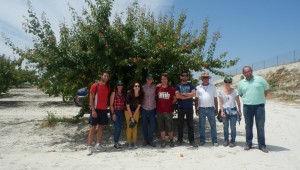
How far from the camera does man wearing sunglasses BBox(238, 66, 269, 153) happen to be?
719 centimetres

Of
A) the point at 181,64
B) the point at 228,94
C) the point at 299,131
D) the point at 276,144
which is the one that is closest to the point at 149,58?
the point at 181,64

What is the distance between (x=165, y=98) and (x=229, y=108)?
161 centimetres

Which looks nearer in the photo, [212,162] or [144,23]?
[212,162]

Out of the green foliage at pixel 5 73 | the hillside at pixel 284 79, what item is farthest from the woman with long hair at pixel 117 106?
the hillside at pixel 284 79

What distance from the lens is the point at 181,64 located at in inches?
349

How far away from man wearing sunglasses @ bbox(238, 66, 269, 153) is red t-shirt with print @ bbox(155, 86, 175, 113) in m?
1.76

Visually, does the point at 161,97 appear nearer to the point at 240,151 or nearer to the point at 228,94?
the point at 228,94

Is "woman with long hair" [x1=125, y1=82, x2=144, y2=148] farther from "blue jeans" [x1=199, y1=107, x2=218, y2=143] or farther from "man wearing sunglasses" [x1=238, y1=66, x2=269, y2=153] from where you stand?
"man wearing sunglasses" [x1=238, y1=66, x2=269, y2=153]

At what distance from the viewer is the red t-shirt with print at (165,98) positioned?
26.0 feet

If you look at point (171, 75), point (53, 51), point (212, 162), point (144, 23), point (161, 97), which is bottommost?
point (212, 162)

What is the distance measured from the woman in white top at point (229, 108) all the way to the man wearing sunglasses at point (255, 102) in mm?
407

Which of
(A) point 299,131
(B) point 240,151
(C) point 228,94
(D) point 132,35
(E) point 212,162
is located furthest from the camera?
(A) point 299,131

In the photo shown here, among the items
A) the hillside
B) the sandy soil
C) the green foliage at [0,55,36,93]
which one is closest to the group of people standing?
the sandy soil

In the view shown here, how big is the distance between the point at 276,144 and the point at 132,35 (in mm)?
4902
